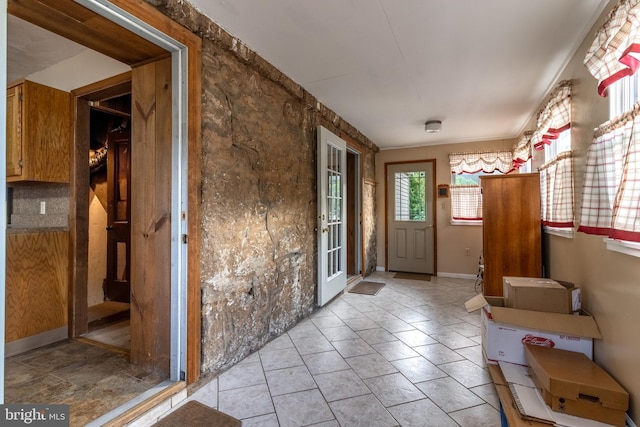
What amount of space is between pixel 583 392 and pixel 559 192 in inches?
59.9

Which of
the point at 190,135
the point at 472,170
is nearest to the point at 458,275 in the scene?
the point at 472,170

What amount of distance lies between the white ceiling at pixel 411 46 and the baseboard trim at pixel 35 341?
2247 millimetres

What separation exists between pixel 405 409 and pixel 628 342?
118 cm

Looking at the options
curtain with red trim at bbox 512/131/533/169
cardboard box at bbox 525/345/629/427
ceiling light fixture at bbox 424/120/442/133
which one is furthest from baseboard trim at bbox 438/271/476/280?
cardboard box at bbox 525/345/629/427

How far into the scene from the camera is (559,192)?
92.5 inches

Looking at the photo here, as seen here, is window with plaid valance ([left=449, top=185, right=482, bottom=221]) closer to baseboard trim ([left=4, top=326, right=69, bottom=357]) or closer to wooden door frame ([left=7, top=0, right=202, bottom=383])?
wooden door frame ([left=7, top=0, right=202, bottom=383])

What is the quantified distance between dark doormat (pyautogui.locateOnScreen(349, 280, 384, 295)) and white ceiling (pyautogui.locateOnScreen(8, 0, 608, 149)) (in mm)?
2428

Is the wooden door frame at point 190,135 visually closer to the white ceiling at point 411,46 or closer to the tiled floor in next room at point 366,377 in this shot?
the white ceiling at point 411,46

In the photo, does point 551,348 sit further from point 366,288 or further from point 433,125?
point 433,125

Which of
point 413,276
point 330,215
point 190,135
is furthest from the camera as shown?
point 413,276

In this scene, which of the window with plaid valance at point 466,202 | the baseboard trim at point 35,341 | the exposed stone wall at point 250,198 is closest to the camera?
the exposed stone wall at point 250,198

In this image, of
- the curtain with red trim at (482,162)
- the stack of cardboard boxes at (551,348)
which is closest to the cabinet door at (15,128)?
the stack of cardboard boxes at (551,348)

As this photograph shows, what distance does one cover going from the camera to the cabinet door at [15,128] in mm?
2260

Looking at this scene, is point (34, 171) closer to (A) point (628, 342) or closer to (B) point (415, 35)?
(B) point (415, 35)
